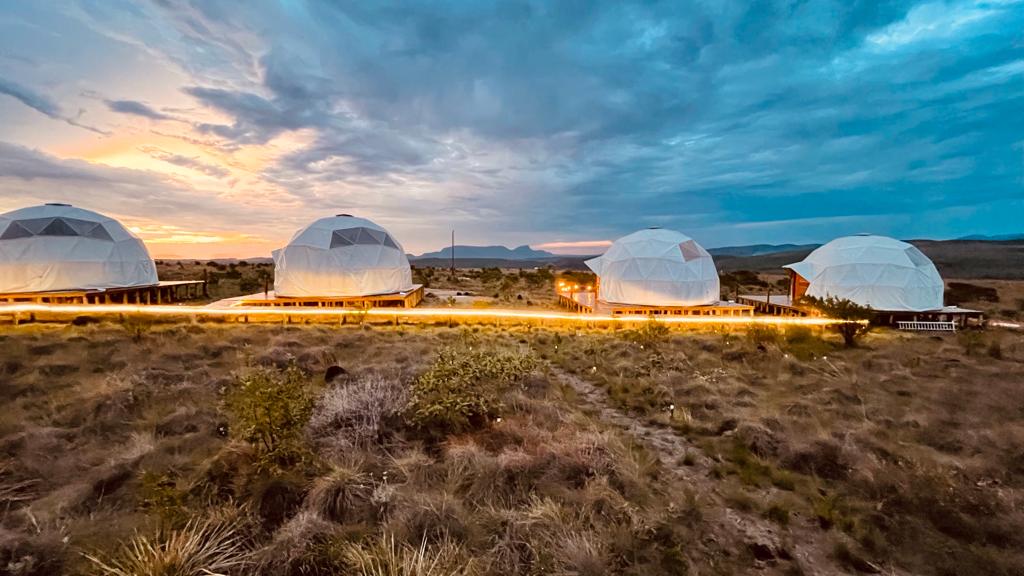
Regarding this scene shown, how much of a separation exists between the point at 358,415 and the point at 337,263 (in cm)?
1769

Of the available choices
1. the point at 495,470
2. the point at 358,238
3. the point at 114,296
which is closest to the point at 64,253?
the point at 114,296

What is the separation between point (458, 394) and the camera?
26.2 ft

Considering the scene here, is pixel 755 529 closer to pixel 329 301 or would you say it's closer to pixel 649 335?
pixel 649 335

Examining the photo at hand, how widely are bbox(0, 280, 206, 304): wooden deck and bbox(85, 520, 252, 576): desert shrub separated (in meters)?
24.4

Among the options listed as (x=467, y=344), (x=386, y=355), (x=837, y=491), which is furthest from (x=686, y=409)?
(x=386, y=355)

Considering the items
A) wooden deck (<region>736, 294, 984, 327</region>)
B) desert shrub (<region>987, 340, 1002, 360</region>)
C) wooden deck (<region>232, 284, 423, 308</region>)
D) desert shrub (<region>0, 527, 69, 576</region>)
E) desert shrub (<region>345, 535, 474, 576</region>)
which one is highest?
wooden deck (<region>232, 284, 423, 308</region>)

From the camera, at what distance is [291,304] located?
22500mm

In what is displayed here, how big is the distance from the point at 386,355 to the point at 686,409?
8.07 meters

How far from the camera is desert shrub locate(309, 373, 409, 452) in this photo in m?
6.78

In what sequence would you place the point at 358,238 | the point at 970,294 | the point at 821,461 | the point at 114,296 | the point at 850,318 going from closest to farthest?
the point at 821,461 < the point at 850,318 < the point at 114,296 < the point at 358,238 < the point at 970,294

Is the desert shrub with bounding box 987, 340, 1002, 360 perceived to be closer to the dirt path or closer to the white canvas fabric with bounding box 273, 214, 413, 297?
the dirt path

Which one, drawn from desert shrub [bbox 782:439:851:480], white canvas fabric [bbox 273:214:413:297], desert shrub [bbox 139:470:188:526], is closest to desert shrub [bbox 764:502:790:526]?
desert shrub [bbox 782:439:851:480]

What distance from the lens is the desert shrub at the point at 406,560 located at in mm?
3674

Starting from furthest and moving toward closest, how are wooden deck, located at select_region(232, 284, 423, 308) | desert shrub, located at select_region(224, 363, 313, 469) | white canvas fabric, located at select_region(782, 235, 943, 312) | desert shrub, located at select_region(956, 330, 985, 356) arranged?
1. wooden deck, located at select_region(232, 284, 423, 308)
2. white canvas fabric, located at select_region(782, 235, 943, 312)
3. desert shrub, located at select_region(956, 330, 985, 356)
4. desert shrub, located at select_region(224, 363, 313, 469)
